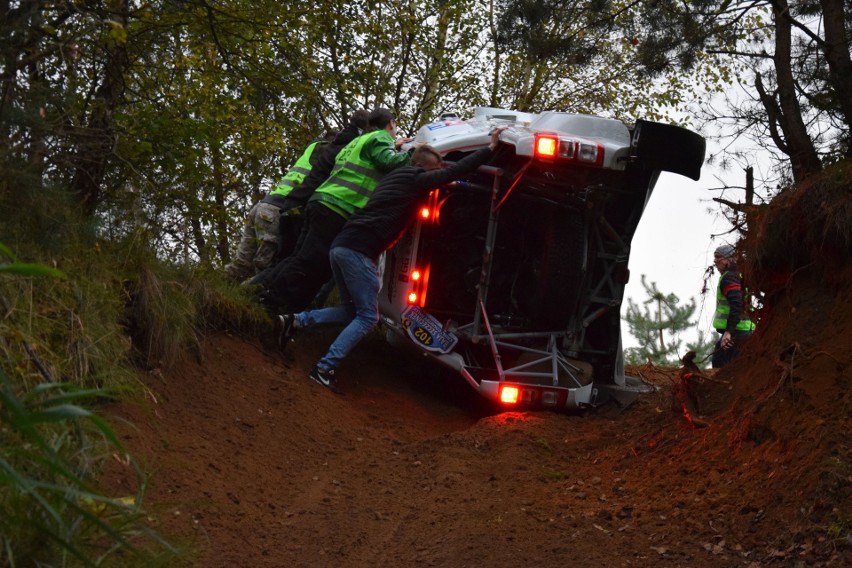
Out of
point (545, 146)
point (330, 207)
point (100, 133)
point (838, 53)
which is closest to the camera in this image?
point (838, 53)

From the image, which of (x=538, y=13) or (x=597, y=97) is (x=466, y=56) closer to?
(x=597, y=97)

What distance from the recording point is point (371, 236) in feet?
28.2

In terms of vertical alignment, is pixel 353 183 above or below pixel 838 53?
below

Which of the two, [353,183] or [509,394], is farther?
[353,183]

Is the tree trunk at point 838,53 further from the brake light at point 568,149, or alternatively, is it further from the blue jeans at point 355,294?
the blue jeans at point 355,294

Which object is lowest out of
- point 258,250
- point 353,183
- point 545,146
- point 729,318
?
point 729,318

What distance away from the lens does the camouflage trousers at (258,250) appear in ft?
32.1

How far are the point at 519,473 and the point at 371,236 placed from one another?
109 inches

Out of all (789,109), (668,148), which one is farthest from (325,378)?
(789,109)

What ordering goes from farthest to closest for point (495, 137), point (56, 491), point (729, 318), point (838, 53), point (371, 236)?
point (729, 318), point (371, 236), point (495, 137), point (838, 53), point (56, 491)

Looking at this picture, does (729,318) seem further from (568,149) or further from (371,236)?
(371,236)

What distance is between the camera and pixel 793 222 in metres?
6.34

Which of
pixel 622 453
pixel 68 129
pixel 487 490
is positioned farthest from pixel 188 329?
pixel 622 453

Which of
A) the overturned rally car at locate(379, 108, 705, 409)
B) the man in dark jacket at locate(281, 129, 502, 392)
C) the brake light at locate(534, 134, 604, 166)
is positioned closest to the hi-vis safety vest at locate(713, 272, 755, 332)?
the overturned rally car at locate(379, 108, 705, 409)
